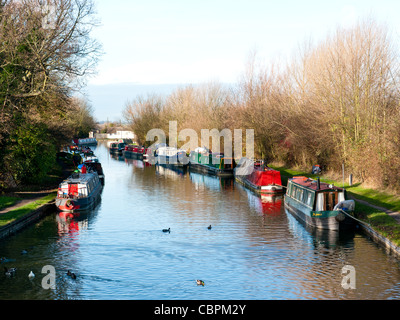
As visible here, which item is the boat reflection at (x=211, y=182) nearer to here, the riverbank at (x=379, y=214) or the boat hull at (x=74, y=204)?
the riverbank at (x=379, y=214)

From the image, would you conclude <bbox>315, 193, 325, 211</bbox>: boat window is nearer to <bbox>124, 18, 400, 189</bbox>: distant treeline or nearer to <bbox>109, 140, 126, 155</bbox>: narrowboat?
<bbox>124, 18, 400, 189</bbox>: distant treeline

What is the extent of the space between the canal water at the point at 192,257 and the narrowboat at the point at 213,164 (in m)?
20.1

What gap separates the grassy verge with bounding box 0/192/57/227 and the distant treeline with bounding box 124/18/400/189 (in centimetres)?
2012

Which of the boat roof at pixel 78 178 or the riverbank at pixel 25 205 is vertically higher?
the boat roof at pixel 78 178

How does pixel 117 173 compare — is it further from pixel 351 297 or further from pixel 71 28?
pixel 351 297

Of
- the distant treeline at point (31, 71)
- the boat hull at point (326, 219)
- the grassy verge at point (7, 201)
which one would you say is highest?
the distant treeline at point (31, 71)

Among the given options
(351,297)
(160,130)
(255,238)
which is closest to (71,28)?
(255,238)

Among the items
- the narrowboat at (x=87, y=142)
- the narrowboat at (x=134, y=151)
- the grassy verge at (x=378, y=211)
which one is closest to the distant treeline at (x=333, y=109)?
the grassy verge at (x=378, y=211)

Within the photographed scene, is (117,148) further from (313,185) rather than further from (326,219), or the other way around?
(326,219)

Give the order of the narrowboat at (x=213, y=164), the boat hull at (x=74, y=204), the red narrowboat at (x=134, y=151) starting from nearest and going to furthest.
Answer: the boat hull at (x=74, y=204), the narrowboat at (x=213, y=164), the red narrowboat at (x=134, y=151)

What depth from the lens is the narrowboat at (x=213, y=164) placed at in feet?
181

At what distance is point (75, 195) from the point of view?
32.8 meters

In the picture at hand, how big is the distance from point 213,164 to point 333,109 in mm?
20014
